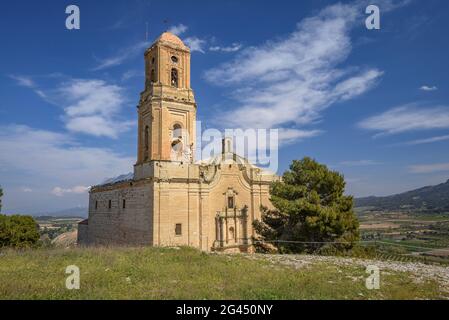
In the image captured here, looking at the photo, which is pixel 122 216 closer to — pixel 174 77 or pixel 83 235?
pixel 83 235

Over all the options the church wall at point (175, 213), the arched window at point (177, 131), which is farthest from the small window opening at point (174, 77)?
the church wall at point (175, 213)

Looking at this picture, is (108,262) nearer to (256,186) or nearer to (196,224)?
(196,224)

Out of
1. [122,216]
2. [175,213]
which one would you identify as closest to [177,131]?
[175,213]

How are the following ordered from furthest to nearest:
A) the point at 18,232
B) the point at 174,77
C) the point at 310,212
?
the point at 18,232 → the point at 174,77 → the point at 310,212

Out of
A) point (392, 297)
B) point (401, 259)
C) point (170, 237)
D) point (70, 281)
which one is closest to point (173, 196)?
point (170, 237)

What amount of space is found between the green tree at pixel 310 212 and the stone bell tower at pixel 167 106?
282 inches

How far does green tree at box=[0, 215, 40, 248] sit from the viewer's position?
79.2ft

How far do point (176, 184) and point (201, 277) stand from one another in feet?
33.8

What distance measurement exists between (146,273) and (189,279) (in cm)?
149

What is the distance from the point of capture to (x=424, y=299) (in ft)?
27.0

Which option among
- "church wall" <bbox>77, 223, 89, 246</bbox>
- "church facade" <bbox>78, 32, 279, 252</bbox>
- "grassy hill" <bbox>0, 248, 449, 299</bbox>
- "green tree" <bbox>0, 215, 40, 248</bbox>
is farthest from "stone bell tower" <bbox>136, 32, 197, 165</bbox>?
"church wall" <bbox>77, 223, 89, 246</bbox>

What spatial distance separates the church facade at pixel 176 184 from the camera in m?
19.6

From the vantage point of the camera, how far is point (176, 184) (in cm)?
2005

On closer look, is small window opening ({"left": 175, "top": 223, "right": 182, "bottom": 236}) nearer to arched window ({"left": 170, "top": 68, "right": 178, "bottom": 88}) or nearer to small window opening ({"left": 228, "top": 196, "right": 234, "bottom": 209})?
small window opening ({"left": 228, "top": 196, "right": 234, "bottom": 209})
